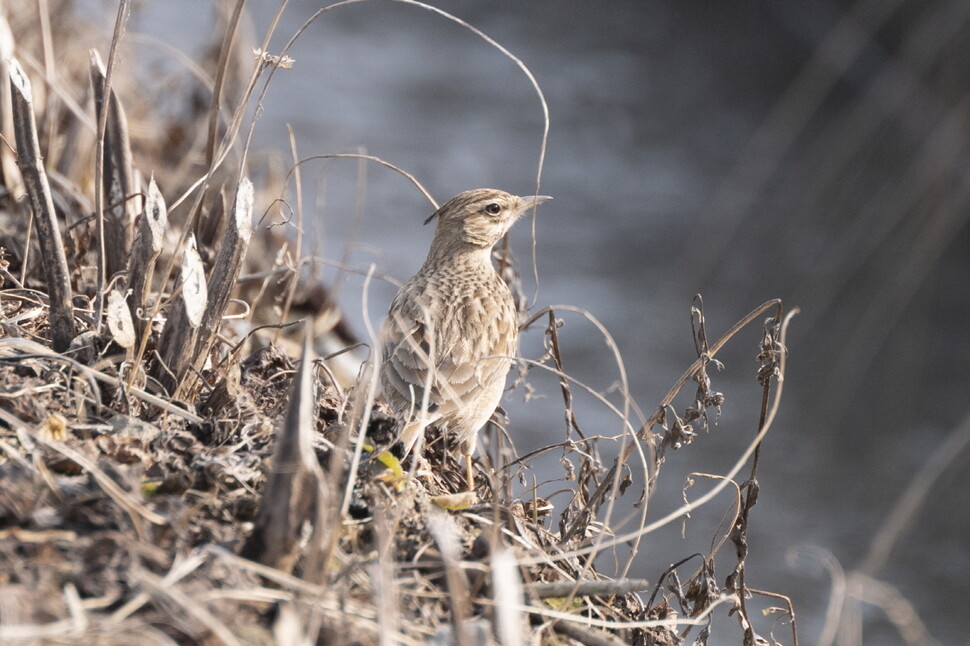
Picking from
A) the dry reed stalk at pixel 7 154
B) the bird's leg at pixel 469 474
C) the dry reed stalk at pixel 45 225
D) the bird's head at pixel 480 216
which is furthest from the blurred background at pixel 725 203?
the dry reed stalk at pixel 45 225

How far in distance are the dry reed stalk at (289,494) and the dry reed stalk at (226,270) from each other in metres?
0.67

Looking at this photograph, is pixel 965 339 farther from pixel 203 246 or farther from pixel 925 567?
pixel 203 246

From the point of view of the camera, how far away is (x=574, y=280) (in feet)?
22.5

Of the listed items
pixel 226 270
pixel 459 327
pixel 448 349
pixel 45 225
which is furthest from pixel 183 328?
pixel 459 327

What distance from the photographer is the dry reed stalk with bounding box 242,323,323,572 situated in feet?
5.46

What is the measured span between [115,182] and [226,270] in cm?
74

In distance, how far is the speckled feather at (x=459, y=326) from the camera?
2.95 m

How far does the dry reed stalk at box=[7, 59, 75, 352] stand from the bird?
74cm

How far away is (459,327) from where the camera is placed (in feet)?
10.9

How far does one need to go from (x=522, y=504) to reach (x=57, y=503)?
43.2 inches

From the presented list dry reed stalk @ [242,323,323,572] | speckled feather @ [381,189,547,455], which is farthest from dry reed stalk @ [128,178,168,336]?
dry reed stalk @ [242,323,323,572]

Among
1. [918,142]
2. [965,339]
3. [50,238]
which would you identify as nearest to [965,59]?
[918,142]

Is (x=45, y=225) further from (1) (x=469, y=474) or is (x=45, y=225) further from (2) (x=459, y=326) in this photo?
(2) (x=459, y=326)

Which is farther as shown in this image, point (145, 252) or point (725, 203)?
point (725, 203)
